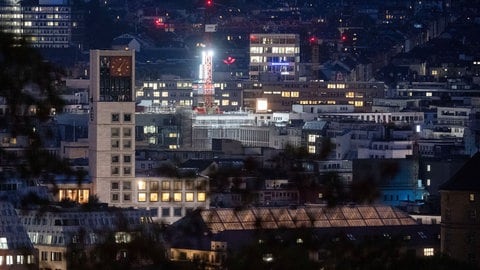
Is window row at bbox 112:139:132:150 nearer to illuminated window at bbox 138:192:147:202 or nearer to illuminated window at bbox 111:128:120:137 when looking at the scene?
illuminated window at bbox 111:128:120:137

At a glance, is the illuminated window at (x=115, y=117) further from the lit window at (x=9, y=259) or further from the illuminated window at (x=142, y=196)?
the lit window at (x=9, y=259)

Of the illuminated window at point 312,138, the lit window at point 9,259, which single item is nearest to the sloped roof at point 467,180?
the lit window at point 9,259

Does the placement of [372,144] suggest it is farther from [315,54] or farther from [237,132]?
[315,54]

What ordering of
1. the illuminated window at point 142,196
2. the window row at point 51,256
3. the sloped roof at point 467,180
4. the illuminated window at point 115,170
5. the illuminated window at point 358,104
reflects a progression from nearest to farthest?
the window row at point 51,256, the sloped roof at point 467,180, the illuminated window at point 142,196, the illuminated window at point 115,170, the illuminated window at point 358,104

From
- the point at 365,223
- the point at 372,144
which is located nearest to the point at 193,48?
the point at 372,144

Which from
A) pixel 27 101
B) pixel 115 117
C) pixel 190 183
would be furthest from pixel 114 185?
pixel 27 101

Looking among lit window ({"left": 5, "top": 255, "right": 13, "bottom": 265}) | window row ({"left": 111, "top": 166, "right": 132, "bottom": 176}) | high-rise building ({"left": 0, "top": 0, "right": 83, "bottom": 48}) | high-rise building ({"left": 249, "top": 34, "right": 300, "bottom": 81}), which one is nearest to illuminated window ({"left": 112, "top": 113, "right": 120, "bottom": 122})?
window row ({"left": 111, "top": 166, "right": 132, "bottom": 176})
